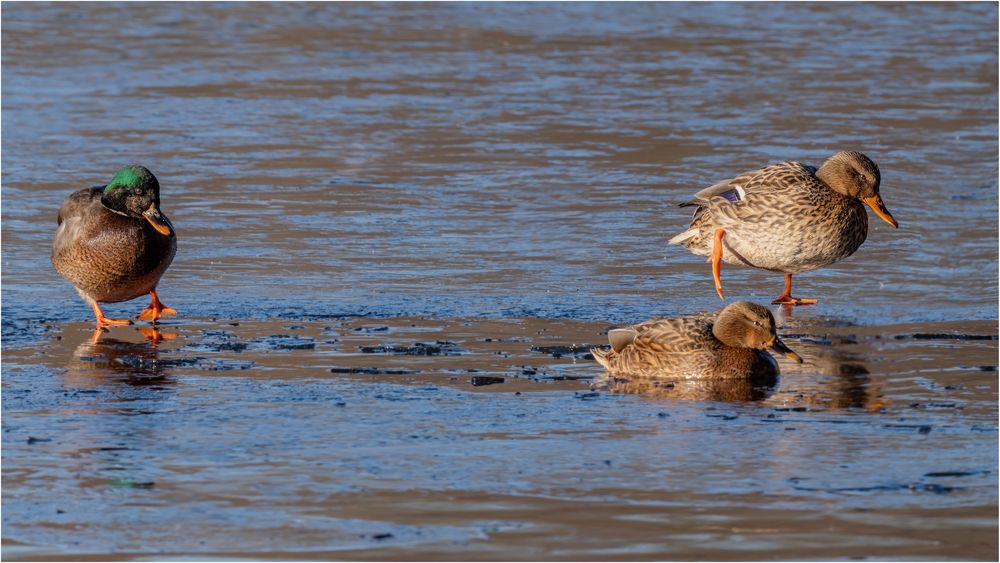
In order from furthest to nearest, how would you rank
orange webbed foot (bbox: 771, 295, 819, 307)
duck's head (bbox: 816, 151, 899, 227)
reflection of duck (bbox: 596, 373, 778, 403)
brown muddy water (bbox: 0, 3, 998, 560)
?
duck's head (bbox: 816, 151, 899, 227)
orange webbed foot (bbox: 771, 295, 819, 307)
reflection of duck (bbox: 596, 373, 778, 403)
brown muddy water (bbox: 0, 3, 998, 560)

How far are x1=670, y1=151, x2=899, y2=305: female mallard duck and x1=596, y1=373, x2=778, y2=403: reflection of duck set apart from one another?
1798mm

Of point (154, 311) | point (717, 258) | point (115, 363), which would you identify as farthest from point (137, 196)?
point (717, 258)

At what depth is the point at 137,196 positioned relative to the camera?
28.8 ft

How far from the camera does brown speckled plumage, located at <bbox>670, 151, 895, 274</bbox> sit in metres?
9.23

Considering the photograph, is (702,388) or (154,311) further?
(154,311)

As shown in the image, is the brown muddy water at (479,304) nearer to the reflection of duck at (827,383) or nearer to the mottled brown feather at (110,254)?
the reflection of duck at (827,383)

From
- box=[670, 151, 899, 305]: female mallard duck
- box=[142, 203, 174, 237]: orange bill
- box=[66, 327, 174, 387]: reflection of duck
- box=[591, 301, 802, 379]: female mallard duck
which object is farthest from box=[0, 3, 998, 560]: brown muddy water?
box=[142, 203, 174, 237]: orange bill

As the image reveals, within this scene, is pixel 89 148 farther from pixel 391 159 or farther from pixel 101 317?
pixel 101 317

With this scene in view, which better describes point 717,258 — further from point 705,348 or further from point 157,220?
point 157,220

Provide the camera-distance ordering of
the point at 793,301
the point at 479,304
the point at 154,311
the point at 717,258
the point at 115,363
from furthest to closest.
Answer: the point at 717,258 < the point at 793,301 < the point at 479,304 < the point at 154,311 < the point at 115,363

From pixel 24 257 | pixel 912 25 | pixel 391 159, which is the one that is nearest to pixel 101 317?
pixel 24 257

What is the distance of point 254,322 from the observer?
8570mm

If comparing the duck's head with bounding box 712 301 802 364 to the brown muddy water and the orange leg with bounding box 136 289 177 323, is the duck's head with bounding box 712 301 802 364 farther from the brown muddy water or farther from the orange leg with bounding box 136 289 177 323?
the orange leg with bounding box 136 289 177 323

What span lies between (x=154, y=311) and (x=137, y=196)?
1.92 feet
